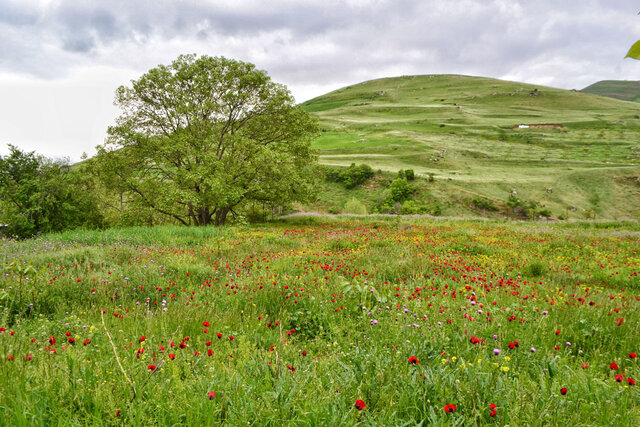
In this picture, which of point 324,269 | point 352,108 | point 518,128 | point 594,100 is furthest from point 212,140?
point 594,100

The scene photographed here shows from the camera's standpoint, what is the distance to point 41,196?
18.1 metres

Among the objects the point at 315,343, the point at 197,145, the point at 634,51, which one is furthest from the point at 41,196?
the point at 634,51

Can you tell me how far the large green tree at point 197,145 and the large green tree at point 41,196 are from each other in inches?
98.6

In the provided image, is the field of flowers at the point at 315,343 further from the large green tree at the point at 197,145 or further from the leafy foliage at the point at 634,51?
the large green tree at the point at 197,145

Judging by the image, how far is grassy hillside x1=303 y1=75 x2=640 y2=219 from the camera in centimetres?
5159

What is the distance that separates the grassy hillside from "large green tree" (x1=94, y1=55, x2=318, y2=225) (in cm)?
815

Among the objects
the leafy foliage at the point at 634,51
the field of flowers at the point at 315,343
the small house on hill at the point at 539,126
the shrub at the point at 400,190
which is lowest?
the shrub at the point at 400,190

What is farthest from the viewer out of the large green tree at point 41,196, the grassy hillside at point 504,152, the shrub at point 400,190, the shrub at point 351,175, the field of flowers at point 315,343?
the shrub at point 351,175

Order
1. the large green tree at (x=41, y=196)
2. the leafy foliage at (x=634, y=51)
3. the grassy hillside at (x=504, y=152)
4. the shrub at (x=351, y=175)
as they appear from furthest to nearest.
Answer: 1. the shrub at (x=351, y=175)
2. the grassy hillside at (x=504, y=152)
3. the large green tree at (x=41, y=196)
4. the leafy foliage at (x=634, y=51)

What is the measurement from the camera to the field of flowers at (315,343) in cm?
191

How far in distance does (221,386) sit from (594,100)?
702 feet

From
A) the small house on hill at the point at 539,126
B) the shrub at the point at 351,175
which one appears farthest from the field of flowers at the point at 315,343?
the small house on hill at the point at 539,126

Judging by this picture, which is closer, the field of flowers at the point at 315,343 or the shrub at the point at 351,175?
the field of flowers at the point at 315,343

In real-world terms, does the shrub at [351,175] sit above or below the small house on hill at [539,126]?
below
